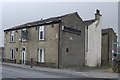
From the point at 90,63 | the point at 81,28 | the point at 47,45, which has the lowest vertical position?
the point at 90,63

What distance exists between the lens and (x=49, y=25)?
1257 inches

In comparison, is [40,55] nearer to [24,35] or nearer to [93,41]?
[24,35]

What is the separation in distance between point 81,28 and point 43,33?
229 inches

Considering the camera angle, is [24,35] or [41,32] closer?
[41,32]

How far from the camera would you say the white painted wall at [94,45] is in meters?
37.0

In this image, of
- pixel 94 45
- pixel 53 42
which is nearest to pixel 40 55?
pixel 53 42

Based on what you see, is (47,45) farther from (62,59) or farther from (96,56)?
(96,56)

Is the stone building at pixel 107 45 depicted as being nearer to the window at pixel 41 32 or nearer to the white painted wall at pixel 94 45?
the white painted wall at pixel 94 45

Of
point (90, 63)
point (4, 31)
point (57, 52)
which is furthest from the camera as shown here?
point (4, 31)

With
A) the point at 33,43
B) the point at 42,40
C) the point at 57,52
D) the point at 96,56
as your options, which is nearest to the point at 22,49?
the point at 33,43

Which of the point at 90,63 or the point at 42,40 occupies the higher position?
the point at 42,40

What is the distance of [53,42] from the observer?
31078mm

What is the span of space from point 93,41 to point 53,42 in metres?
9.56

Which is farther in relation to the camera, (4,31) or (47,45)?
(4,31)
